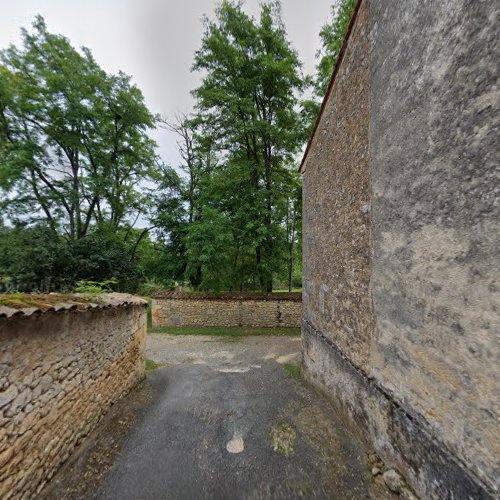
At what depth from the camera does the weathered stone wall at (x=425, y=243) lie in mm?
1652

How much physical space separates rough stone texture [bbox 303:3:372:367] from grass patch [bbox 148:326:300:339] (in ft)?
17.5

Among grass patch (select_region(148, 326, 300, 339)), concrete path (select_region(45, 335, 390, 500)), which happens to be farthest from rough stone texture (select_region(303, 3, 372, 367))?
grass patch (select_region(148, 326, 300, 339))

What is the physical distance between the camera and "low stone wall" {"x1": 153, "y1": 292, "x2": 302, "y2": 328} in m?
11.2

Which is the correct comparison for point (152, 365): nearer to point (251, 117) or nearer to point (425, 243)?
point (425, 243)

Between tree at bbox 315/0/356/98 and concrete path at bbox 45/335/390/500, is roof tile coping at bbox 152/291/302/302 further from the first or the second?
tree at bbox 315/0/356/98

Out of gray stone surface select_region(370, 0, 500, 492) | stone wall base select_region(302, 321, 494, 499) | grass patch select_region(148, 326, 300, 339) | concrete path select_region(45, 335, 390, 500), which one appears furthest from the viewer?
grass patch select_region(148, 326, 300, 339)

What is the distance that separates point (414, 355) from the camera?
2.33 m

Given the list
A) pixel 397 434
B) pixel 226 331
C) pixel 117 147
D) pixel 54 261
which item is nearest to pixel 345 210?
pixel 397 434

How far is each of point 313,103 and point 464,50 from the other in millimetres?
10474

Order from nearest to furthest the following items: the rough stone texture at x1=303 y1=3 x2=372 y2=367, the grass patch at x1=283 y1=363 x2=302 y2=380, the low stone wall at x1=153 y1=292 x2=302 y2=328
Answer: the rough stone texture at x1=303 y1=3 x2=372 y2=367 → the grass patch at x1=283 y1=363 x2=302 y2=380 → the low stone wall at x1=153 y1=292 x2=302 y2=328

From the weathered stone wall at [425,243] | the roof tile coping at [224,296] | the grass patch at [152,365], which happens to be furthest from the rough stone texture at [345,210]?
the roof tile coping at [224,296]

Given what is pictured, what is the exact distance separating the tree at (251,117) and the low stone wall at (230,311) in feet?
5.77

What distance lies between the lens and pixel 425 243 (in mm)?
2176

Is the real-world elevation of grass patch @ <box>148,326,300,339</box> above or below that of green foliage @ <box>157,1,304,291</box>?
below
